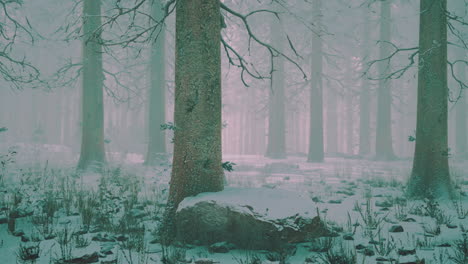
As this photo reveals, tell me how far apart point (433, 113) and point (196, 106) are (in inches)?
203

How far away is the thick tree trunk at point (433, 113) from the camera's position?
6414 mm

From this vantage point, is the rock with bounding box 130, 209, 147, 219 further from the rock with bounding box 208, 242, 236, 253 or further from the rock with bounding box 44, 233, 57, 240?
the rock with bounding box 208, 242, 236, 253

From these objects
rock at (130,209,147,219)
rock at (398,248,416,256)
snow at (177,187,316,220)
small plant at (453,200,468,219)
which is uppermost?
snow at (177,187,316,220)

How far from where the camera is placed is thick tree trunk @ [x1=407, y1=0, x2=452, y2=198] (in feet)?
21.0

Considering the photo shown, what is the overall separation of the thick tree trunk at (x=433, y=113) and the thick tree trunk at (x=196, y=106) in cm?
459

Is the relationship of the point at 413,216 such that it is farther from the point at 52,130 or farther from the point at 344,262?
the point at 52,130

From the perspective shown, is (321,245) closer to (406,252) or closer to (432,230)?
(406,252)

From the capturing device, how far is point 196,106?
4215 millimetres

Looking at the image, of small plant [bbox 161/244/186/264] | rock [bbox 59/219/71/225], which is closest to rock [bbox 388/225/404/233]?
small plant [bbox 161/244/186/264]

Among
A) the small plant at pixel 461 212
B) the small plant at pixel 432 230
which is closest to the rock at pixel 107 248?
the small plant at pixel 432 230

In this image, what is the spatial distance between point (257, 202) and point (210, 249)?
806mm

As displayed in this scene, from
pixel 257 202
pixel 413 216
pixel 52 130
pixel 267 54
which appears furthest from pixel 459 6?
pixel 52 130

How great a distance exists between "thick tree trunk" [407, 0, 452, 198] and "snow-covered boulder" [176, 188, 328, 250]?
3895 mm

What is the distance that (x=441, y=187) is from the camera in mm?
6309
